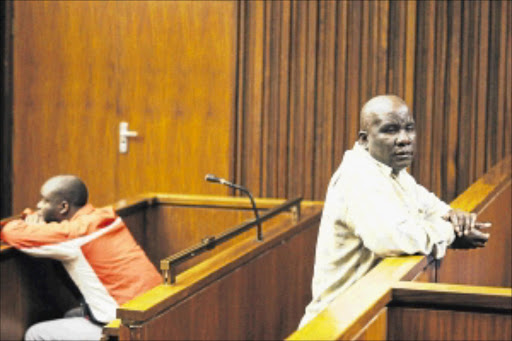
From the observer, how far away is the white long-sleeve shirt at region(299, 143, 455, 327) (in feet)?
8.57

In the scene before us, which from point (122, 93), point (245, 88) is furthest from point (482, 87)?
point (122, 93)

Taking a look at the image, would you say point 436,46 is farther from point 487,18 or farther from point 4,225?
point 4,225

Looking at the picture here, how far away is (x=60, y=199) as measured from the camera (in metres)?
3.90

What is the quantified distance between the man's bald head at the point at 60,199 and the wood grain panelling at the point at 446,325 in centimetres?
218

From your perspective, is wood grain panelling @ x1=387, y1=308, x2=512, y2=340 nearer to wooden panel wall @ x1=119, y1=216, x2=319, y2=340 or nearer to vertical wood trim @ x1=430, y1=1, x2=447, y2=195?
wooden panel wall @ x1=119, y1=216, x2=319, y2=340

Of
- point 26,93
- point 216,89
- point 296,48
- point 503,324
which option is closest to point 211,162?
point 216,89

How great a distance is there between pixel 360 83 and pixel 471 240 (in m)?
2.87

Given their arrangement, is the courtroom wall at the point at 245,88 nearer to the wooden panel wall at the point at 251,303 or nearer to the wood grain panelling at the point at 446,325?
the wooden panel wall at the point at 251,303

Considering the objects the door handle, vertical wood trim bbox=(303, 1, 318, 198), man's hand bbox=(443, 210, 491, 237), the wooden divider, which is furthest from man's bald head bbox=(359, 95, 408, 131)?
the door handle

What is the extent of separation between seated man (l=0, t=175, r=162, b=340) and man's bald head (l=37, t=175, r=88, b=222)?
0.11 meters

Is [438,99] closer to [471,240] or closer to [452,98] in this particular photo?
[452,98]

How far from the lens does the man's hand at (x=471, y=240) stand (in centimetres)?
288

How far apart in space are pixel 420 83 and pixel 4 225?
2835 mm

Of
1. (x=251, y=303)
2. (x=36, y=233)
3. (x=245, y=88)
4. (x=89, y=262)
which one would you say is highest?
(x=245, y=88)
